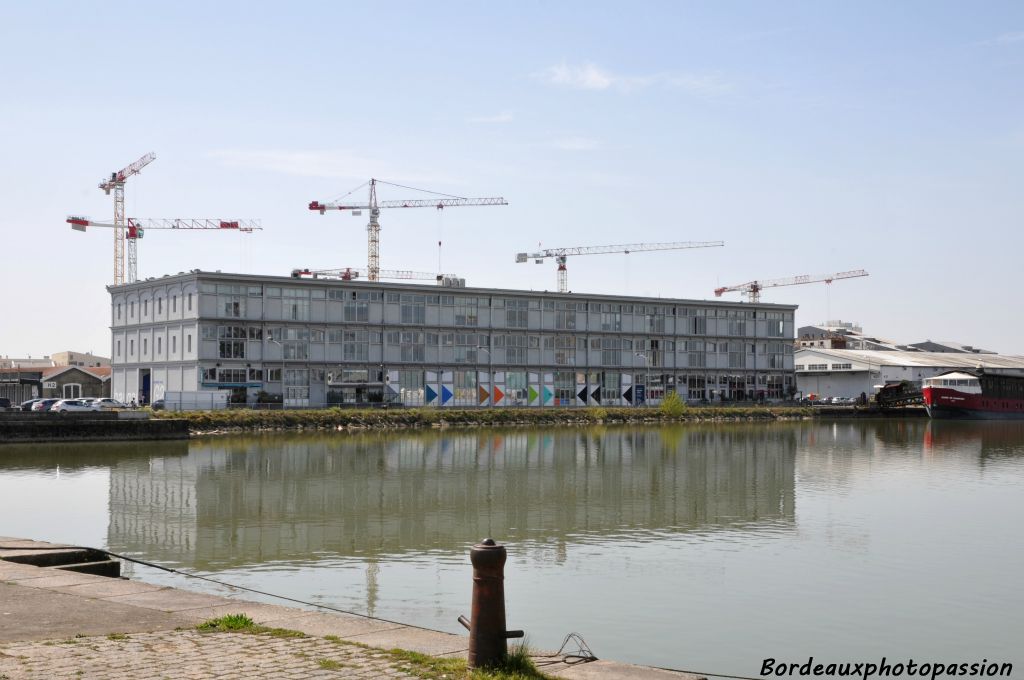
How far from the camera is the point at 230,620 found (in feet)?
39.7

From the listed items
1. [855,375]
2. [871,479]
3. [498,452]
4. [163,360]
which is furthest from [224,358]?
[855,375]

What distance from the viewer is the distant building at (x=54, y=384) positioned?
4456 inches

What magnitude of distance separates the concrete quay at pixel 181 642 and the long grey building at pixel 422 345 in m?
73.4

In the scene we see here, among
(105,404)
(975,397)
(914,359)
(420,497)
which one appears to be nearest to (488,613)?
(420,497)

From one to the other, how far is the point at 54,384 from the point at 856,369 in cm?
9165

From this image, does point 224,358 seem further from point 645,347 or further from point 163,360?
point 645,347

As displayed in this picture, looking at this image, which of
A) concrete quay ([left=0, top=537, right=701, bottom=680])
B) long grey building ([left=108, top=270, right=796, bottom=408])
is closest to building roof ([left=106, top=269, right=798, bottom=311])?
long grey building ([left=108, top=270, right=796, bottom=408])

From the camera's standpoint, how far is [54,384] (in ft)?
378

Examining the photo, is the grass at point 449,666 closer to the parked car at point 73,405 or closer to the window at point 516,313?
the parked car at point 73,405

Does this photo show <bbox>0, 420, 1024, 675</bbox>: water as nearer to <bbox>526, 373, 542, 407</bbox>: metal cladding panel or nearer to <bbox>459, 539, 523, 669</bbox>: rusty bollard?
<bbox>459, 539, 523, 669</bbox>: rusty bollard

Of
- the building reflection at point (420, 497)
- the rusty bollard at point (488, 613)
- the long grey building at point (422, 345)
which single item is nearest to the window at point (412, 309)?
the long grey building at point (422, 345)

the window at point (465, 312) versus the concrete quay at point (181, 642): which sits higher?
the window at point (465, 312)

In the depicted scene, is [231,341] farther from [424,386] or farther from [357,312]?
[424,386]

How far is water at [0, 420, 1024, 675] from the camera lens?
1612 centimetres
